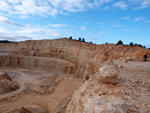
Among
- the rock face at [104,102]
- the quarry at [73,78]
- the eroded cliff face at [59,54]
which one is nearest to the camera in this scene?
the rock face at [104,102]

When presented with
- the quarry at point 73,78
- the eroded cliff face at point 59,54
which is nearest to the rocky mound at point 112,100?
the quarry at point 73,78

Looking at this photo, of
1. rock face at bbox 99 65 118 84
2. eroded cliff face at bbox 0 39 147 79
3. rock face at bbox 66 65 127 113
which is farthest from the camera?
eroded cliff face at bbox 0 39 147 79

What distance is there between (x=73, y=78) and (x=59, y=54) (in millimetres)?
17234

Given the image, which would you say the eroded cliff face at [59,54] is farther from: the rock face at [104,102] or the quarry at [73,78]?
the rock face at [104,102]

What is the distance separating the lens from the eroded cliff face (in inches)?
941

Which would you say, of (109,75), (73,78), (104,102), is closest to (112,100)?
(104,102)

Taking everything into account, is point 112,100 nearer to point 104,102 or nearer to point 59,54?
point 104,102

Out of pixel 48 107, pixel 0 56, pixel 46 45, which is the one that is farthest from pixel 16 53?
pixel 48 107

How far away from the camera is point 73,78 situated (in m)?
22.2

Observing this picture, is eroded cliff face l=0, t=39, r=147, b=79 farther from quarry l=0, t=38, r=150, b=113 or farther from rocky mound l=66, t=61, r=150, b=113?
rocky mound l=66, t=61, r=150, b=113

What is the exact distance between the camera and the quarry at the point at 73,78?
3.86 m

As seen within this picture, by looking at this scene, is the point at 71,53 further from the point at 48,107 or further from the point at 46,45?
the point at 48,107

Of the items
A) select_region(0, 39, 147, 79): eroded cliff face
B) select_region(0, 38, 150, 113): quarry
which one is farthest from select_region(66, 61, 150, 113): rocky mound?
select_region(0, 39, 147, 79): eroded cliff face

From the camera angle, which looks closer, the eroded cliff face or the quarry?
the quarry
